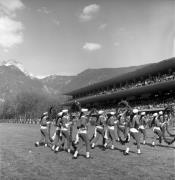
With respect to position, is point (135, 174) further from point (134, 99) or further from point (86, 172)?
point (134, 99)

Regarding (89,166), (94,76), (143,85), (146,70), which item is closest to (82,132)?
(89,166)

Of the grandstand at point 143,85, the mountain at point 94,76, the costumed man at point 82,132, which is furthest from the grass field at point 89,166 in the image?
the mountain at point 94,76

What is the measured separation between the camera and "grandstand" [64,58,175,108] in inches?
1654

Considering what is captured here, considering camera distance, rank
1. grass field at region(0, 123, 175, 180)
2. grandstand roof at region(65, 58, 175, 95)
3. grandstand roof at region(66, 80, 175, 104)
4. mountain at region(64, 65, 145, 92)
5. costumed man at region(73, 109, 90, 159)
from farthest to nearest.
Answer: mountain at region(64, 65, 145, 92) < grandstand roof at region(65, 58, 175, 95) < grandstand roof at region(66, 80, 175, 104) < costumed man at region(73, 109, 90, 159) < grass field at region(0, 123, 175, 180)

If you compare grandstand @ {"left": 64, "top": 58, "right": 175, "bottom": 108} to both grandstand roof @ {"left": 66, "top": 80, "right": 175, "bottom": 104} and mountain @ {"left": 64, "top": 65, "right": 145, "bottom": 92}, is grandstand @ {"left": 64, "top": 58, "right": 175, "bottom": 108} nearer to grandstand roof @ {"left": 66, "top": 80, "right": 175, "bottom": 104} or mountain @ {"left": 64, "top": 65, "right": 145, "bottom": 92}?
grandstand roof @ {"left": 66, "top": 80, "right": 175, "bottom": 104}

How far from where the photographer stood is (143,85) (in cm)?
4684

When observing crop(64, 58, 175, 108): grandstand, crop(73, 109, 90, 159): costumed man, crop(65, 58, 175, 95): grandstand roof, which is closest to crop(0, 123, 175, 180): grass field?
crop(73, 109, 90, 159): costumed man

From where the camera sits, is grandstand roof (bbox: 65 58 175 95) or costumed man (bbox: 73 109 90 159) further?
grandstand roof (bbox: 65 58 175 95)

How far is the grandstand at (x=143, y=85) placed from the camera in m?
42.0

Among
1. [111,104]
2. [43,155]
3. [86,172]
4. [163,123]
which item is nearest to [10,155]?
[43,155]

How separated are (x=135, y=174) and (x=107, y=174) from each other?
809 millimetres

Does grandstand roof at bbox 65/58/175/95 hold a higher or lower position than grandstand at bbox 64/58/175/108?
Result: higher

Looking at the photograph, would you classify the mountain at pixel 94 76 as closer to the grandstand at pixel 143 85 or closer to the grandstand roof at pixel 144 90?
the grandstand at pixel 143 85

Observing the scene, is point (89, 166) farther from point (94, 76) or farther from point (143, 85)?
point (94, 76)
